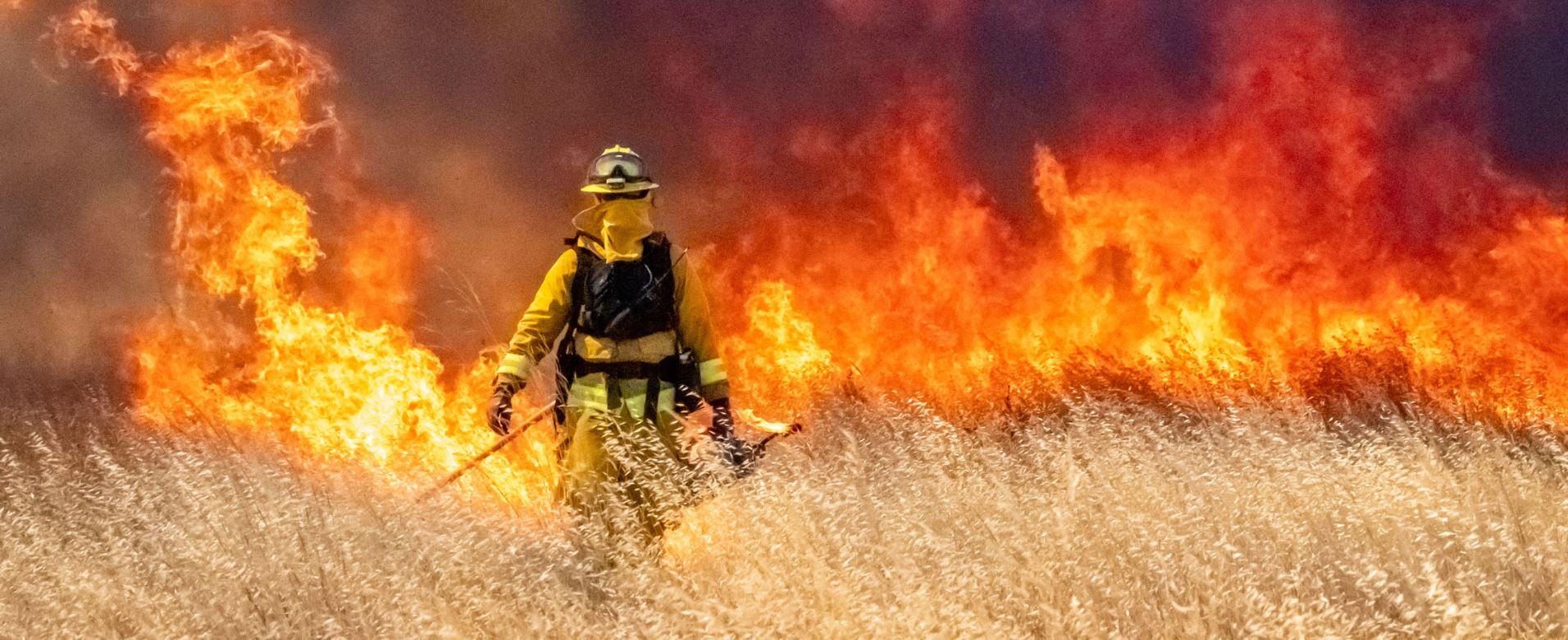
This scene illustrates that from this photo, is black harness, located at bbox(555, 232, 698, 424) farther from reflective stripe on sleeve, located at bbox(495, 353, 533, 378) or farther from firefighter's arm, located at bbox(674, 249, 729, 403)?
reflective stripe on sleeve, located at bbox(495, 353, 533, 378)

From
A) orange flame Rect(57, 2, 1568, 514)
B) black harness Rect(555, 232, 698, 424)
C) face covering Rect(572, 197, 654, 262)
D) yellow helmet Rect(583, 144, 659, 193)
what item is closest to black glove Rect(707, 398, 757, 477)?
black harness Rect(555, 232, 698, 424)

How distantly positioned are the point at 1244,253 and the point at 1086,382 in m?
1.97

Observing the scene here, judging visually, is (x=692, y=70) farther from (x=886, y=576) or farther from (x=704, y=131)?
(x=886, y=576)

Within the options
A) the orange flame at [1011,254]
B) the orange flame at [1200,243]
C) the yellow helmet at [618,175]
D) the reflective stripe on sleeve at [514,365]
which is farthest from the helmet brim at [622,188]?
the orange flame at [1200,243]

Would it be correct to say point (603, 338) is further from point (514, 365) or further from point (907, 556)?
point (907, 556)

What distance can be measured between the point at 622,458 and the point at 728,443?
501 millimetres

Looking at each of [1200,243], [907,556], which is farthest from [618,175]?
[1200,243]

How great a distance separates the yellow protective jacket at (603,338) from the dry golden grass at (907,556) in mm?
717

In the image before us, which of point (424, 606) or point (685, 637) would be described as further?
point (424, 606)

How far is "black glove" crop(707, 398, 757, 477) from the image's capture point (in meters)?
4.65

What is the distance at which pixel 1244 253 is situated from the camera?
920 centimetres

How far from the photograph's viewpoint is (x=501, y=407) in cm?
502

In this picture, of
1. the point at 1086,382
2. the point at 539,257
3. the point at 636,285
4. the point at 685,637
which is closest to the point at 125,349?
the point at 539,257

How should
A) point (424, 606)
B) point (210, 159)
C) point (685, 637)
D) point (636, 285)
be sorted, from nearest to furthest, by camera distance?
point (685, 637) → point (424, 606) → point (636, 285) → point (210, 159)
